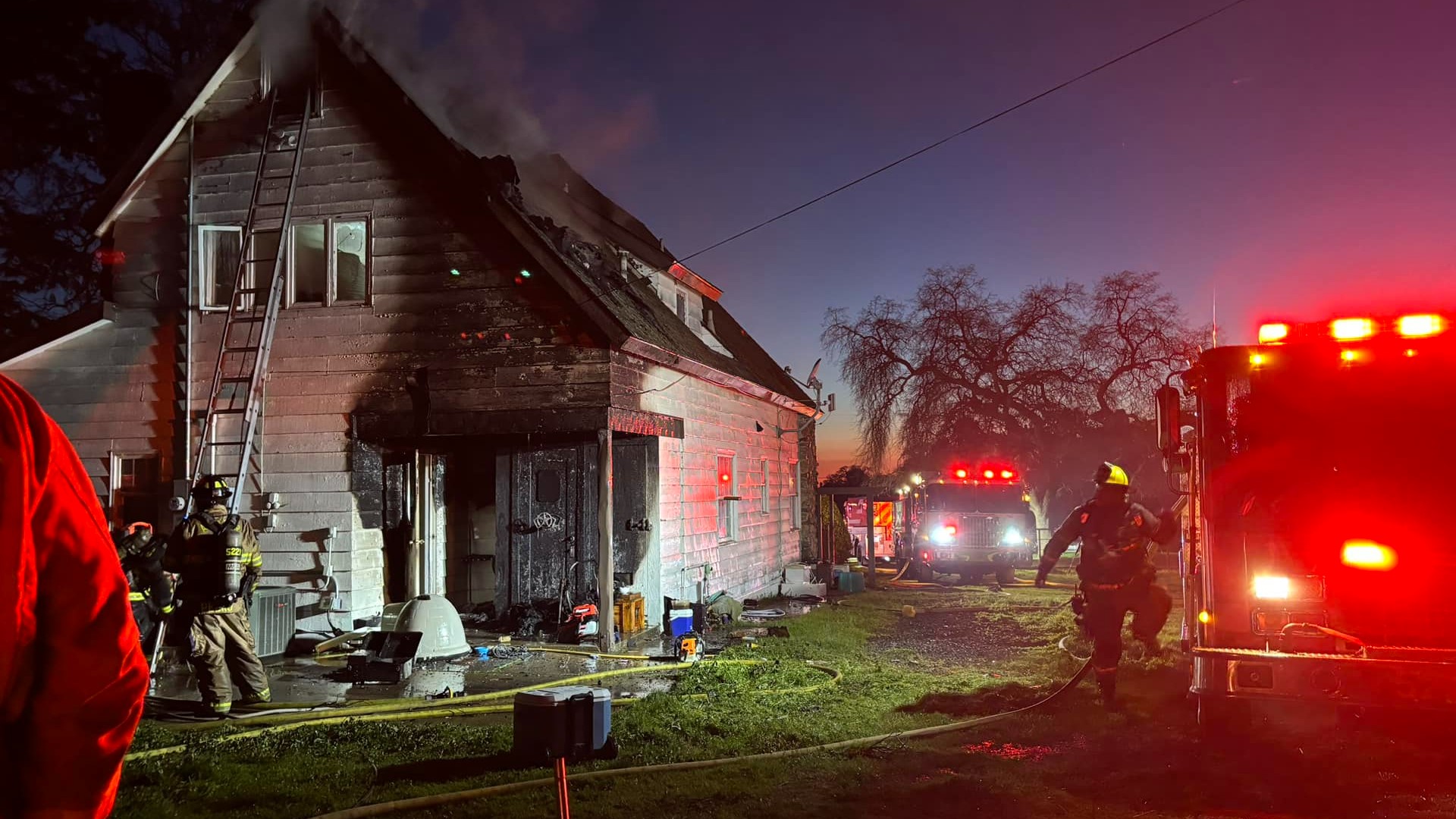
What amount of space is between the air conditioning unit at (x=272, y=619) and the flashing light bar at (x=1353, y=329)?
1075 centimetres

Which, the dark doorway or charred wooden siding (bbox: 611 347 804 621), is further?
the dark doorway

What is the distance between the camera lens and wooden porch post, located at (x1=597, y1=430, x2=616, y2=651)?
35.8ft

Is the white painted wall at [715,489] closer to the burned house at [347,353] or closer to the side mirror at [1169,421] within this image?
the burned house at [347,353]

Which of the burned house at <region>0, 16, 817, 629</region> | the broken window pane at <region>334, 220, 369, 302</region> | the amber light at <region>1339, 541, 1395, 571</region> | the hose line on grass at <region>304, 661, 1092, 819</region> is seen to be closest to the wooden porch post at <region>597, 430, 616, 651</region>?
the burned house at <region>0, 16, 817, 629</region>

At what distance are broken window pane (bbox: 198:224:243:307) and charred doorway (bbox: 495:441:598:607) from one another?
4358mm

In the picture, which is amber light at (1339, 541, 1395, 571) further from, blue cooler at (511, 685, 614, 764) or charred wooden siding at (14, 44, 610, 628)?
charred wooden siding at (14, 44, 610, 628)

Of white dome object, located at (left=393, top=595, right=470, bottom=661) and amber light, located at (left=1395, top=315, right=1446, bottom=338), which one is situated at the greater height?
amber light, located at (left=1395, top=315, right=1446, bottom=338)

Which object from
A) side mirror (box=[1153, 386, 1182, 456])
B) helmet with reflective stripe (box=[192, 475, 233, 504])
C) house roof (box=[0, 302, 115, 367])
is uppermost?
house roof (box=[0, 302, 115, 367])

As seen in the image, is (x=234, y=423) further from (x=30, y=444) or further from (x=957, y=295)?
(x=957, y=295)

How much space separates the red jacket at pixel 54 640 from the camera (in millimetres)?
1440

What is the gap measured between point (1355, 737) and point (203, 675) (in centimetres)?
874

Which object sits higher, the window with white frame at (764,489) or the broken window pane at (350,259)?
the broken window pane at (350,259)

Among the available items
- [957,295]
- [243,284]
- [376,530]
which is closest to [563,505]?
[376,530]

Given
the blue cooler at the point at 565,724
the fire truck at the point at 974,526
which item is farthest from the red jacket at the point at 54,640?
the fire truck at the point at 974,526
